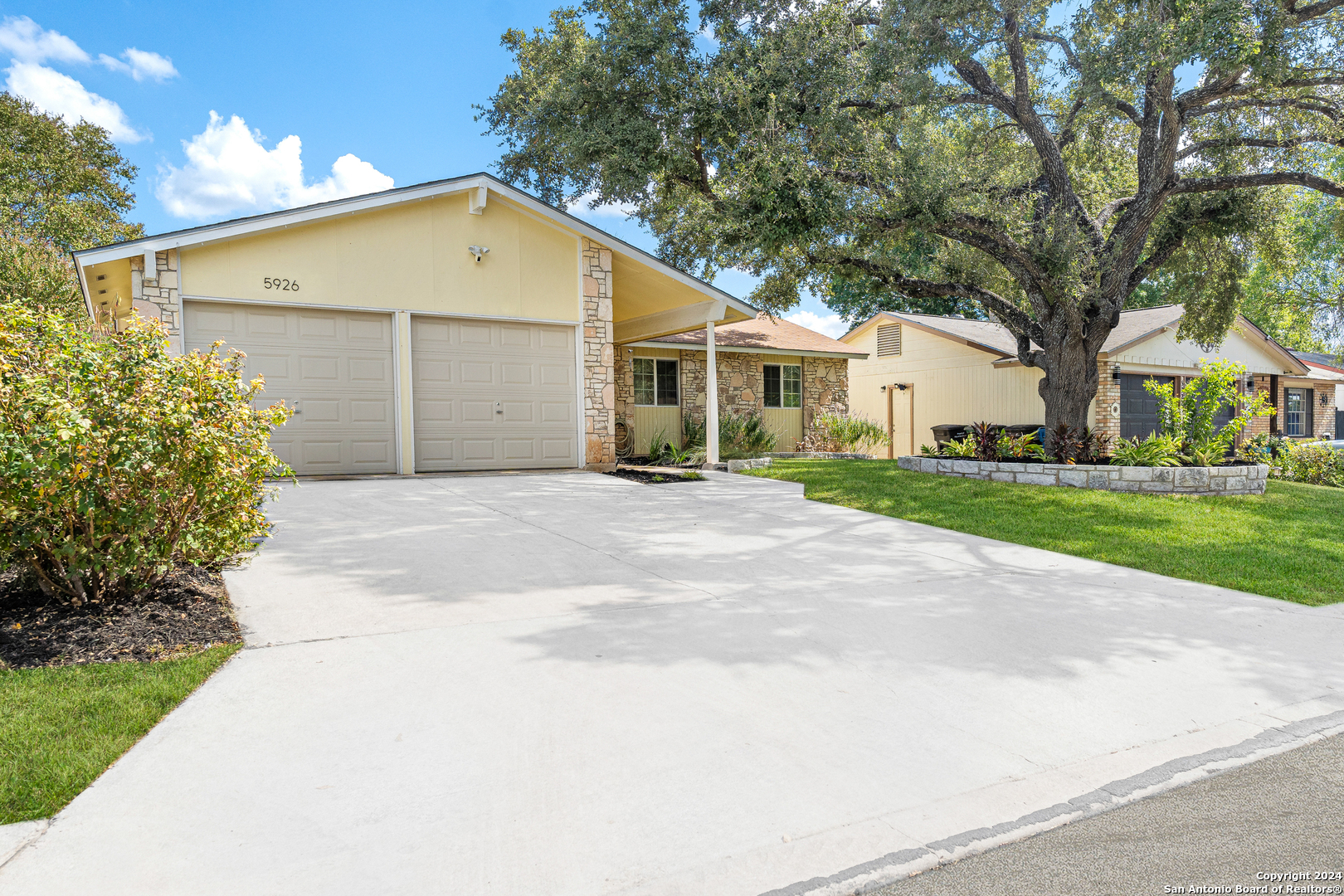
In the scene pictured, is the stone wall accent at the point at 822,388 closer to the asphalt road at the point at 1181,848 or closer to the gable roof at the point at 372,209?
the gable roof at the point at 372,209

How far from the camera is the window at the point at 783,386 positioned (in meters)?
19.2

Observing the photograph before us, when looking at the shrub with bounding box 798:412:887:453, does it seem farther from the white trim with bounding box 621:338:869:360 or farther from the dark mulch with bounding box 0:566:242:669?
the dark mulch with bounding box 0:566:242:669

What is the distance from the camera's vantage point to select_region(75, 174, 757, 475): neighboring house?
34.1 feet

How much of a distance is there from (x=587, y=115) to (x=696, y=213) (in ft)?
10.2

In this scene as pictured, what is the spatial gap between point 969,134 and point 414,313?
11.2 meters

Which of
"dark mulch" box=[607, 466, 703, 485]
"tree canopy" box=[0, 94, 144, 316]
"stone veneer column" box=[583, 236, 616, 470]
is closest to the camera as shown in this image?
"dark mulch" box=[607, 466, 703, 485]

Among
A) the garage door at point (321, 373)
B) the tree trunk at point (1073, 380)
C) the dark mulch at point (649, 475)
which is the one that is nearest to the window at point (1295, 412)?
the tree trunk at point (1073, 380)

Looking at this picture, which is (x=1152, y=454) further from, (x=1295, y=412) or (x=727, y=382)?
(x=1295, y=412)

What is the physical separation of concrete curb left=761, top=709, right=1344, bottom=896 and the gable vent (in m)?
19.3

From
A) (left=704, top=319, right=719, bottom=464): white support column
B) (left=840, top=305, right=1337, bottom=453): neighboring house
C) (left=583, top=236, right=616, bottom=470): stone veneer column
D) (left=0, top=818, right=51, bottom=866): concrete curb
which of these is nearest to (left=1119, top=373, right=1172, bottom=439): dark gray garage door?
(left=840, top=305, right=1337, bottom=453): neighboring house

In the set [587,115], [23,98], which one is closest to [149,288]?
[587,115]

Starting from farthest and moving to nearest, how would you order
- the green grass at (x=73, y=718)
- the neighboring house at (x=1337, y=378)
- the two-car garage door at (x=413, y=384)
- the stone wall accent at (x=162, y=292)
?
the neighboring house at (x=1337, y=378), the two-car garage door at (x=413, y=384), the stone wall accent at (x=162, y=292), the green grass at (x=73, y=718)

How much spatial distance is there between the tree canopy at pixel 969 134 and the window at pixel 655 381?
354cm

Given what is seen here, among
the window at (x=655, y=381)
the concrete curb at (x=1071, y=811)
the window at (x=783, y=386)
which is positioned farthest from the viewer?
the window at (x=783, y=386)
